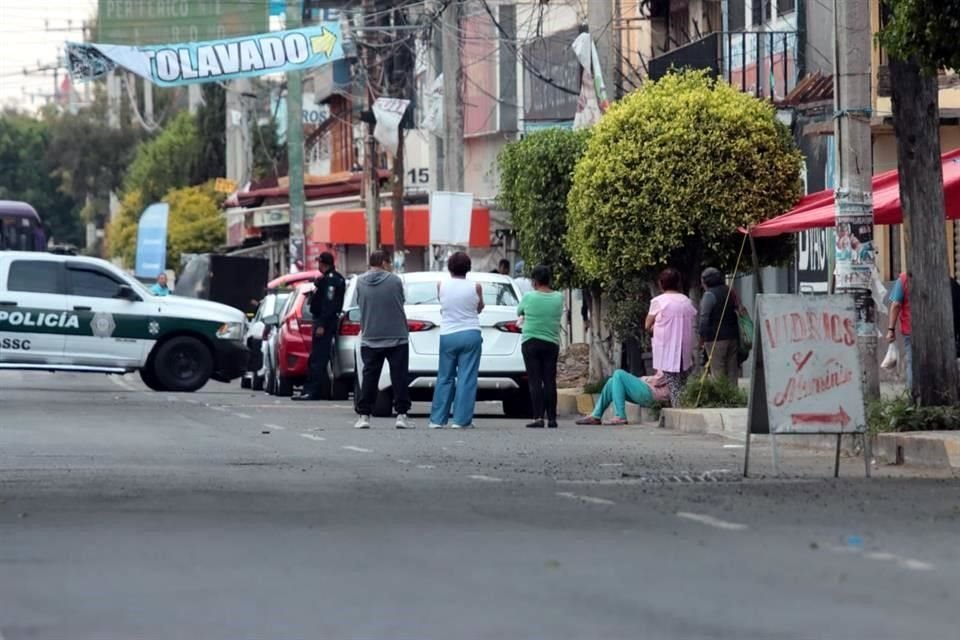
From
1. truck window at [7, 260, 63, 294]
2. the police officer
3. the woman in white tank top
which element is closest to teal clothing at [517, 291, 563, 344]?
the woman in white tank top

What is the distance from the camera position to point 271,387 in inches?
1247

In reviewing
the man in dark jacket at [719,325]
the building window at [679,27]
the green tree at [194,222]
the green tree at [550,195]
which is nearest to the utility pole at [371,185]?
the building window at [679,27]

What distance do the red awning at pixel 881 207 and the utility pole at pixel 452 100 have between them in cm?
1316

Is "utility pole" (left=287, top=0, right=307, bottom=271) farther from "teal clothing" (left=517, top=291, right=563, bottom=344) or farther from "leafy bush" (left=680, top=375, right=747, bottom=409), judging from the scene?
"teal clothing" (left=517, top=291, right=563, bottom=344)

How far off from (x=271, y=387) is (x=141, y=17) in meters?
14.8

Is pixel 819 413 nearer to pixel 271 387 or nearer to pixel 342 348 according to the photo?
pixel 342 348

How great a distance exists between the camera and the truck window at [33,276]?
2891 centimetres

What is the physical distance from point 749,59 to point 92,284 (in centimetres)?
1035

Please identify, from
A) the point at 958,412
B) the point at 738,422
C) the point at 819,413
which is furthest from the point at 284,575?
the point at 738,422

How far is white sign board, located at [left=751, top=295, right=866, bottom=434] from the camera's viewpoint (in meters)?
14.4

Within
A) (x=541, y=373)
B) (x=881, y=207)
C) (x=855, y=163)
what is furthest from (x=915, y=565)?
(x=541, y=373)

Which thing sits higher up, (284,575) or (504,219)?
(504,219)

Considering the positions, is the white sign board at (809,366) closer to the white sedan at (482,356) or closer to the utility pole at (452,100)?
the white sedan at (482,356)

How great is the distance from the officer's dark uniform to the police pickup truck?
10.0 feet
